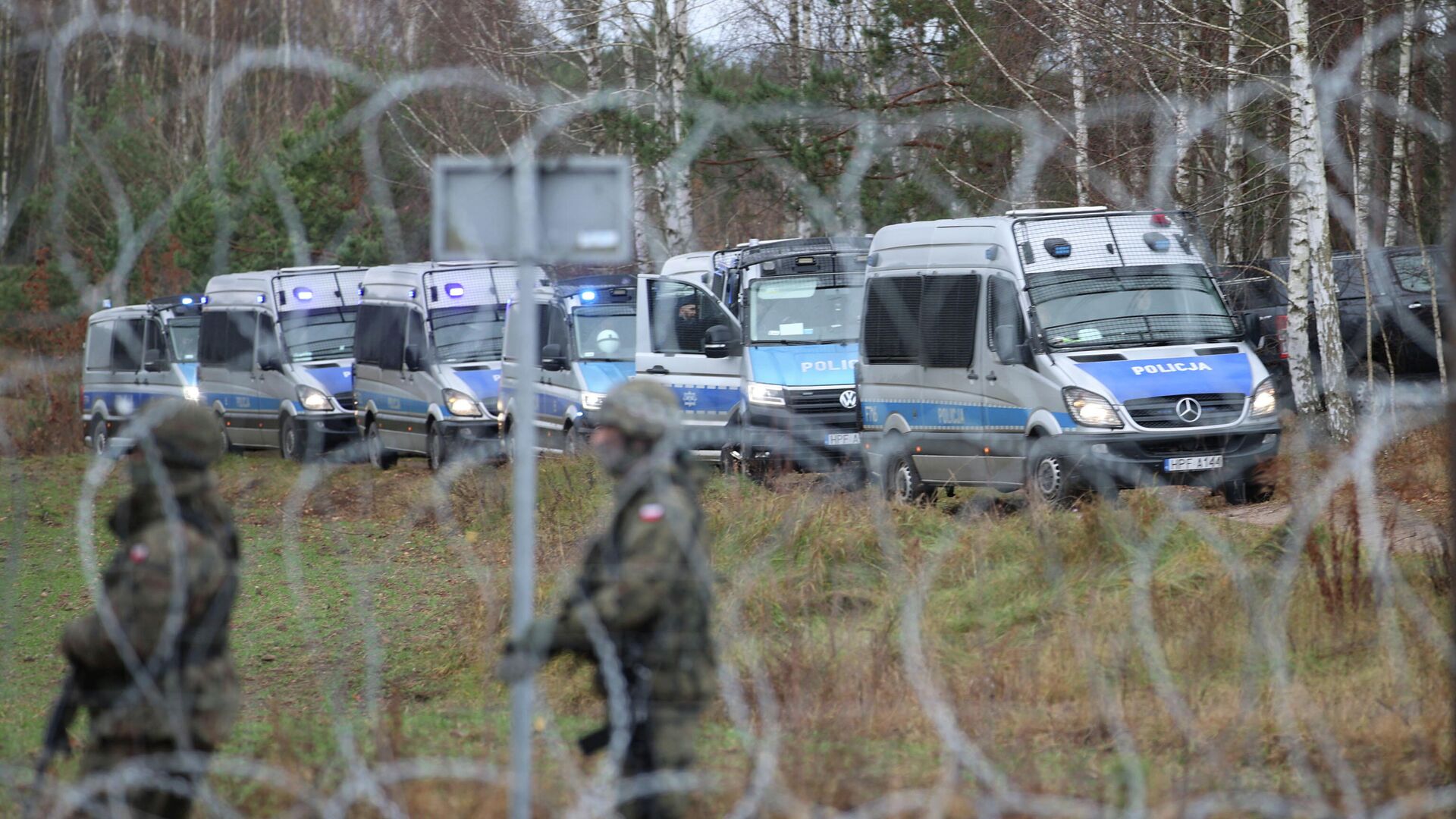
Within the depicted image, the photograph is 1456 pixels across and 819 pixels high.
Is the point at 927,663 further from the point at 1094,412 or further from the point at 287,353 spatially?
the point at 287,353

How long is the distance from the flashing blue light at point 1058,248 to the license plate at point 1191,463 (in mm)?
1549

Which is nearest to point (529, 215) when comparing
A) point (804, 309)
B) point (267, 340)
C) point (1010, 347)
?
point (1010, 347)

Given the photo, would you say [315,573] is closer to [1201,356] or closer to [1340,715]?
[1201,356]

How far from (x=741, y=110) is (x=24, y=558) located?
25.3ft

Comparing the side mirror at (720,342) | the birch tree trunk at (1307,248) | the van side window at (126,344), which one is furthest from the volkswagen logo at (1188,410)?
the van side window at (126,344)

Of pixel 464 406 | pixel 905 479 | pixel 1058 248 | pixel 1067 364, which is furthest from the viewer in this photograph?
pixel 464 406

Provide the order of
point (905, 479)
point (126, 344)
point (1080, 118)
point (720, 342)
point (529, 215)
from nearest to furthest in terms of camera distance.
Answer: point (529, 215) → point (905, 479) → point (1080, 118) → point (720, 342) → point (126, 344)

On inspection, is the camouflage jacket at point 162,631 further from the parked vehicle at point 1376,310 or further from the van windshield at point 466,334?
the van windshield at point 466,334

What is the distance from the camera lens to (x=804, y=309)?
14.9m

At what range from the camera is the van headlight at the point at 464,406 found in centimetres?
1723

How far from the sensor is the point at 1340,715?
5980 mm

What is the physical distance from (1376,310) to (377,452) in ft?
33.8

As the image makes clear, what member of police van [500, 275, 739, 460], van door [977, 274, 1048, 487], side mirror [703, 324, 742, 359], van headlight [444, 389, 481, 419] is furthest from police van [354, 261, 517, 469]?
van door [977, 274, 1048, 487]

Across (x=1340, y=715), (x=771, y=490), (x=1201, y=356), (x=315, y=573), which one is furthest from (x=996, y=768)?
(x=315, y=573)
